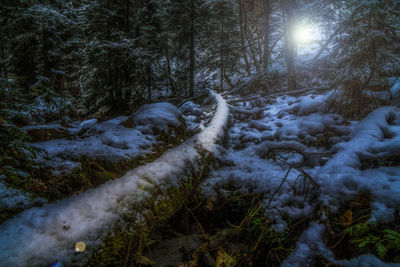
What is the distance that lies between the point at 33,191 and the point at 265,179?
2.53 m

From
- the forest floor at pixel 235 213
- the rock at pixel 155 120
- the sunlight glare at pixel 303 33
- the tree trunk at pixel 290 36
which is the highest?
the sunlight glare at pixel 303 33

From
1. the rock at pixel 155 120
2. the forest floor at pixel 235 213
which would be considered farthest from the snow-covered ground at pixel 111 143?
the forest floor at pixel 235 213

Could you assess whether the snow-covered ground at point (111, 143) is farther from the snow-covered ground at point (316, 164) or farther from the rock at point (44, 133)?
the snow-covered ground at point (316, 164)

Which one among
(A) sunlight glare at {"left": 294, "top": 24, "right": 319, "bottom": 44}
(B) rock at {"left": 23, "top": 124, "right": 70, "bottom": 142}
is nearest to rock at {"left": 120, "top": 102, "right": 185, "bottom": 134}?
(B) rock at {"left": 23, "top": 124, "right": 70, "bottom": 142}

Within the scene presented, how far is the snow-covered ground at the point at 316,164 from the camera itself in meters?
1.65

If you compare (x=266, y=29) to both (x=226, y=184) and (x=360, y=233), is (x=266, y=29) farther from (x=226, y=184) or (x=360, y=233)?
(x=360, y=233)

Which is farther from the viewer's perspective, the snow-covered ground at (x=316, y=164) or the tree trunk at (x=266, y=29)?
the tree trunk at (x=266, y=29)

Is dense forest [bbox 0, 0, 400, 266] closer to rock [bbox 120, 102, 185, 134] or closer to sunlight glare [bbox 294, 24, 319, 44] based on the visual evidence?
rock [bbox 120, 102, 185, 134]

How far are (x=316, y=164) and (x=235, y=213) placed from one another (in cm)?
143

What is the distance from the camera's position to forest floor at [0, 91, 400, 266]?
4.19ft

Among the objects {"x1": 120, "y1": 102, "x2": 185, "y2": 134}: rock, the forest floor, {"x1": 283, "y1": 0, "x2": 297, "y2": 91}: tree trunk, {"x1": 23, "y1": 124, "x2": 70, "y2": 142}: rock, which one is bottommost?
the forest floor

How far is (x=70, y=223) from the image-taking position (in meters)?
1.31

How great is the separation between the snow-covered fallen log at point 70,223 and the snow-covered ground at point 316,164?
42.5 inches

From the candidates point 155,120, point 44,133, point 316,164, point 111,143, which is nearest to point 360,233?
point 316,164
